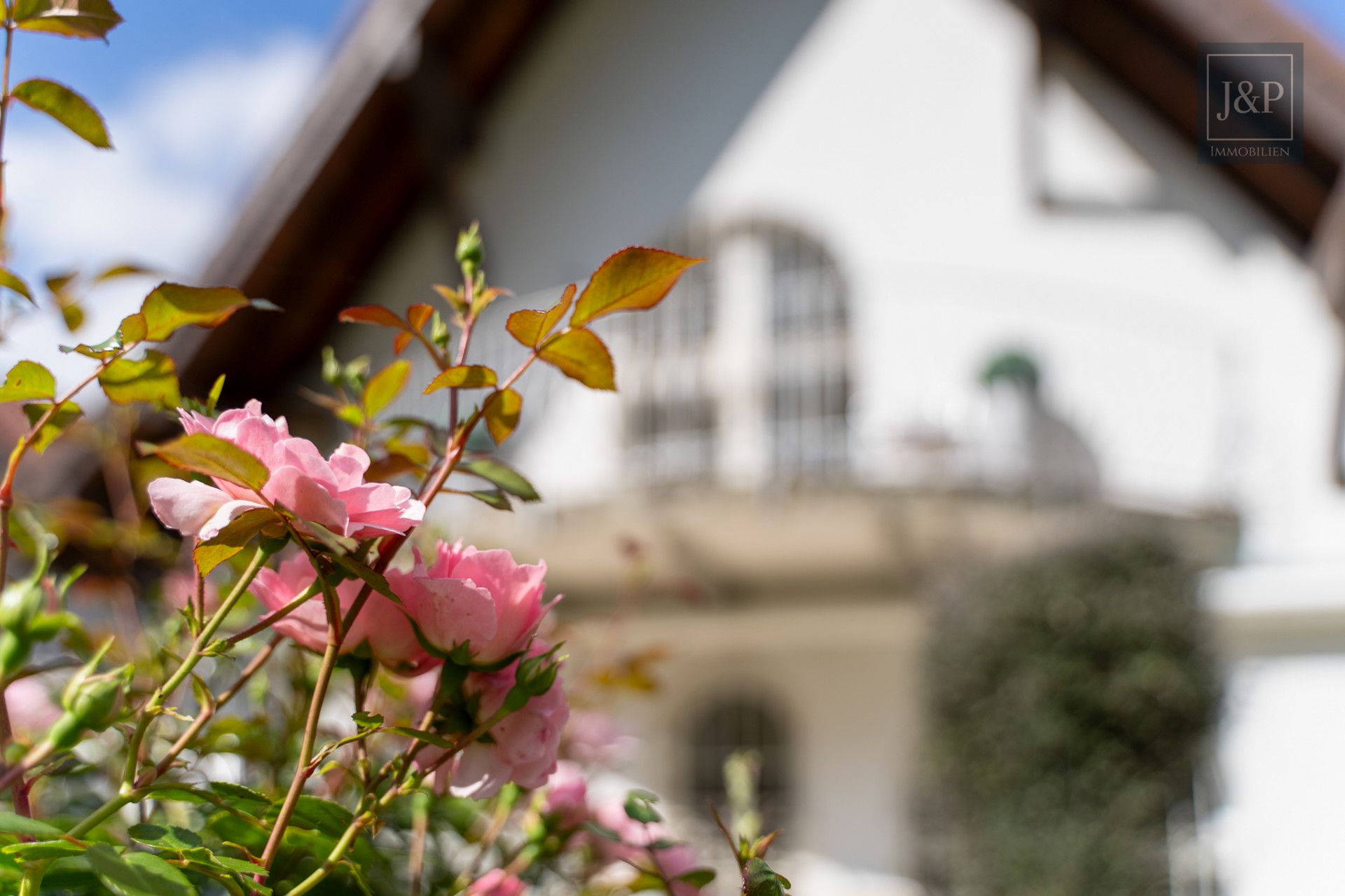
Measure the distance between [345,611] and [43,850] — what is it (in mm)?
164

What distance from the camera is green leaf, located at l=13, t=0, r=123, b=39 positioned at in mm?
589

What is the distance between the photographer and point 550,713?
575 millimetres

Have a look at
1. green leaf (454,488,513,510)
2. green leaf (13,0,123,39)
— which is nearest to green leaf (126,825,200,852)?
green leaf (454,488,513,510)

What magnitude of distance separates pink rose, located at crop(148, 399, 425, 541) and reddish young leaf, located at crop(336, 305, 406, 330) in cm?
11

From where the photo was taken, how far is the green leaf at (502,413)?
0.61 meters

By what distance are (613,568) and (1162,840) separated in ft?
10.4

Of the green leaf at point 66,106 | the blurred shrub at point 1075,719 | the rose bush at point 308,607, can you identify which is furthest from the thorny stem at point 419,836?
the blurred shrub at point 1075,719

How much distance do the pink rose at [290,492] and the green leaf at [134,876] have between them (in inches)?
5.4

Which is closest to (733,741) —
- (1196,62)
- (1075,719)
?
(1075,719)

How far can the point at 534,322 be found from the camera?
0.57m

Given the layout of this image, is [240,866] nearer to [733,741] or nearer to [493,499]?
[493,499]

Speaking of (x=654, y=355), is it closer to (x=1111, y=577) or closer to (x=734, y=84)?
(x=734, y=84)

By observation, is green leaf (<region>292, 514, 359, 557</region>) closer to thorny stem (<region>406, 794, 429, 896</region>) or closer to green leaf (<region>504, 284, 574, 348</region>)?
green leaf (<region>504, 284, 574, 348</region>)

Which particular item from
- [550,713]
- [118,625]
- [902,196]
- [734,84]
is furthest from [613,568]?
[550,713]
